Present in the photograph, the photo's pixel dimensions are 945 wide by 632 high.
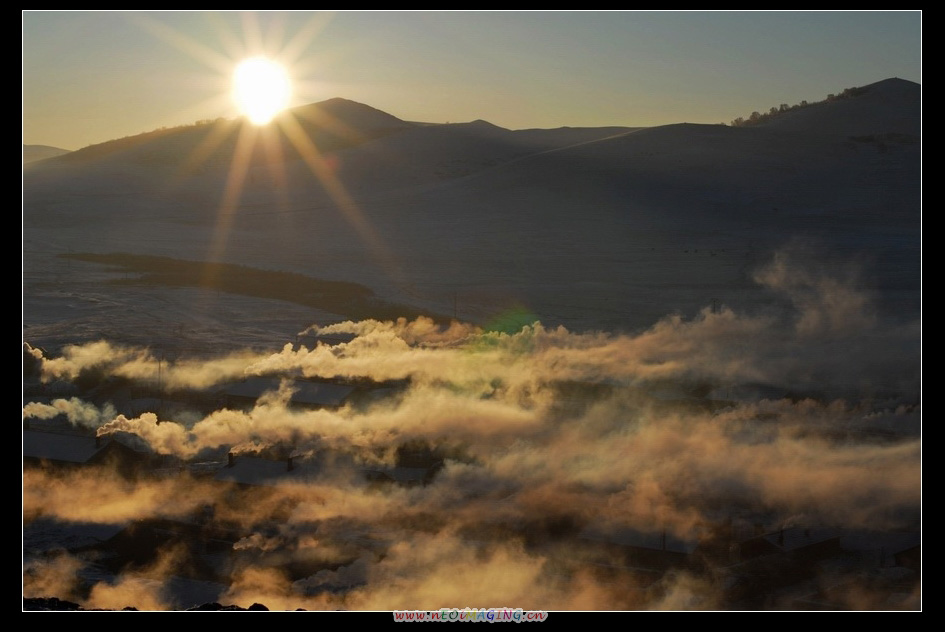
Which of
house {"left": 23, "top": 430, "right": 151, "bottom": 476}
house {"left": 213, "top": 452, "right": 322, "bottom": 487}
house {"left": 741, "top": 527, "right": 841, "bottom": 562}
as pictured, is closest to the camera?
house {"left": 741, "top": 527, "right": 841, "bottom": 562}

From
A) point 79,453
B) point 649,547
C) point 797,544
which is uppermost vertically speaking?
point 79,453

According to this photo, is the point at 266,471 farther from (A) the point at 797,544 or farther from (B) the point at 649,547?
(A) the point at 797,544

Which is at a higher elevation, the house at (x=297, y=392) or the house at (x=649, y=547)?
the house at (x=297, y=392)

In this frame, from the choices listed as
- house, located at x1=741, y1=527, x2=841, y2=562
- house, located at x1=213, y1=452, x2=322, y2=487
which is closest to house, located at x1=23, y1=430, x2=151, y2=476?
house, located at x1=213, y1=452, x2=322, y2=487

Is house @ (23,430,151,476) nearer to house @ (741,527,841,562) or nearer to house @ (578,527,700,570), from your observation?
house @ (578,527,700,570)

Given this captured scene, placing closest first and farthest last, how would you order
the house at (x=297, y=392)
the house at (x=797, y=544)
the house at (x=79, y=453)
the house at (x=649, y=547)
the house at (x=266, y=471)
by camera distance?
the house at (x=649, y=547)
the house at (x=797, y=544)
the house at (x=266, y=471)
the house at (x=79, y=453)
the house at (x=297, y=392)

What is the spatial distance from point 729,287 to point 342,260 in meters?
56.4

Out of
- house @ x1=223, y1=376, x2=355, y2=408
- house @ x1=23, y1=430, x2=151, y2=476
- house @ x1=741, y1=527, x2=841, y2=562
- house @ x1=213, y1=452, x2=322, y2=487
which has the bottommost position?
house @ x1=741, y1=527, x2=841, y2=562

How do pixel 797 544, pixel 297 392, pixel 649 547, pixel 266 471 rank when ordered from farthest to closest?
pixel 297 392, pixel 266 471, pixel 797 544, pixel 649 547

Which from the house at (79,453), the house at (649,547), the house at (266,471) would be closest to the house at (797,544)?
the house at (649,547)

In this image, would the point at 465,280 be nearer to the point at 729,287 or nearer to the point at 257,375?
the point at 729,287

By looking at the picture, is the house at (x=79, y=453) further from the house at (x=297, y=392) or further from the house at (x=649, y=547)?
the house at (x=649, y=547)

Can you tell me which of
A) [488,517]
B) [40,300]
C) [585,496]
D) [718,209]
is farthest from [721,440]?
[718,209]

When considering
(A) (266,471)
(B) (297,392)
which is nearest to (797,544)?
(A) (266,471)
